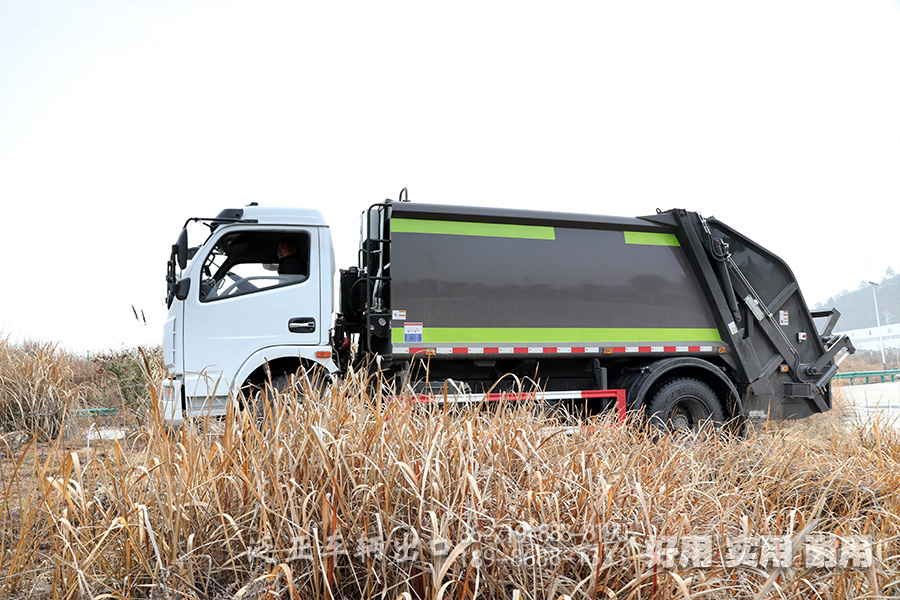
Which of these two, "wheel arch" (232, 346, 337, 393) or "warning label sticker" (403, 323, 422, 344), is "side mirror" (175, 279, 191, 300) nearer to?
"wheel arch" (232, 346, 337, 393)

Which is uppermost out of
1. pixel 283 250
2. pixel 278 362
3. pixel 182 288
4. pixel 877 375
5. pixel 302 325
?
pixel 283 250

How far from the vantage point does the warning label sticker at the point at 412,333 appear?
254 inches

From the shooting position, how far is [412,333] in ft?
→ 21.2

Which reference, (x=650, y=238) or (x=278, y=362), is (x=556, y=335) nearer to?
(x=650, y=238)

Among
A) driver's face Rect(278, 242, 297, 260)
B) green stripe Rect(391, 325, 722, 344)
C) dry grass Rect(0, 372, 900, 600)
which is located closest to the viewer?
dry grass Rect(0, 372, 900, 600)

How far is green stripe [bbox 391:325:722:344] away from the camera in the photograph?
259 inches

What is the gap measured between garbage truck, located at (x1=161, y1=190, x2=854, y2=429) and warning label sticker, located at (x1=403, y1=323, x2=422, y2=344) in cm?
2

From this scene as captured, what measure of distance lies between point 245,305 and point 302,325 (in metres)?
0.62

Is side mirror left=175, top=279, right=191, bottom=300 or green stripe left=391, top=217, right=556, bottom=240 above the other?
green stripe left=391, top=217, right=556, bottom=240

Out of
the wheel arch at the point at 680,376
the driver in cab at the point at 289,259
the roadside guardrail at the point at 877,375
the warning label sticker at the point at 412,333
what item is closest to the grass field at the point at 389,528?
the warning label sticker at the point at 412,333

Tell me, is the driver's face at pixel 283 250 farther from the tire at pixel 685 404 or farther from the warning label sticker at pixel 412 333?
the tire at pixel 685 404

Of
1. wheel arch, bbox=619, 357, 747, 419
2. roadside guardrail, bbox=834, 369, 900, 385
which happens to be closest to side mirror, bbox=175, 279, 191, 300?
wheel arch, bbox=619, 357, 747, 419

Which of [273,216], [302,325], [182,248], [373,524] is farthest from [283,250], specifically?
[373,524]

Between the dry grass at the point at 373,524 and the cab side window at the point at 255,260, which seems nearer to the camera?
the dry grass at the point at 373,524
